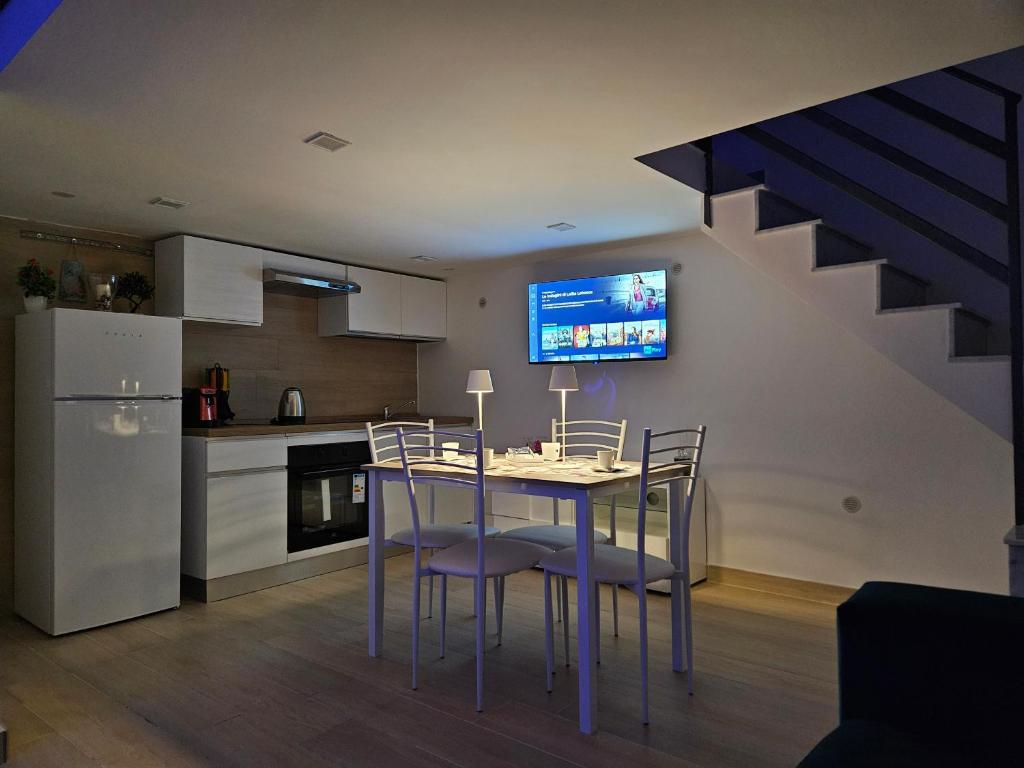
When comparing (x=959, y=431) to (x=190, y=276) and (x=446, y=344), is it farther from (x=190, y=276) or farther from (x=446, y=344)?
(x=190, y=276)

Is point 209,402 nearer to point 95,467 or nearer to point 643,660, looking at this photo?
point 95,467

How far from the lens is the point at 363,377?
5.73 meters

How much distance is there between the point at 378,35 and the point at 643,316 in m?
3.05

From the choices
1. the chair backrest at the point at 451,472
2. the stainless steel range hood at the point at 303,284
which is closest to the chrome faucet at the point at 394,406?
the stainless steel range hood at the point at 303,284

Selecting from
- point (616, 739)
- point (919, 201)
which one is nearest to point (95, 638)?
point (616, 739)

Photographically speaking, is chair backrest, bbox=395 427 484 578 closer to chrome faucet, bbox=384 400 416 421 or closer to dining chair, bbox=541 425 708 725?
dining chair, bbox=541 425 708 725

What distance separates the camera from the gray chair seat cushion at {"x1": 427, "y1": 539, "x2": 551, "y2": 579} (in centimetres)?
270

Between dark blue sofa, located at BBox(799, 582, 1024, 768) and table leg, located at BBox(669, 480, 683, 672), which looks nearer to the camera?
dark blue sofa, located at BBox(799, 582, 1024, 768)

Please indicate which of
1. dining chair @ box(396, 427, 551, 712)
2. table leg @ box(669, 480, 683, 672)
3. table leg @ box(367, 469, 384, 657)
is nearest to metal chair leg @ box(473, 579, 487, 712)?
dining chair @ box(396, 427, 551, 712)

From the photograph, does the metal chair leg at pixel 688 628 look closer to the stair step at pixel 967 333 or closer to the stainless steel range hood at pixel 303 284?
the stair step at pixel 967 333

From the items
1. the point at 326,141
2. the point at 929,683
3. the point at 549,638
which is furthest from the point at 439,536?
→ the point at 929,683

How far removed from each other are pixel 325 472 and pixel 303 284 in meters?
1.32

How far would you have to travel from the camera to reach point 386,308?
215 inches

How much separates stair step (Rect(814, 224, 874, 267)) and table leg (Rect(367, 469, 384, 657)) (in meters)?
2.36
